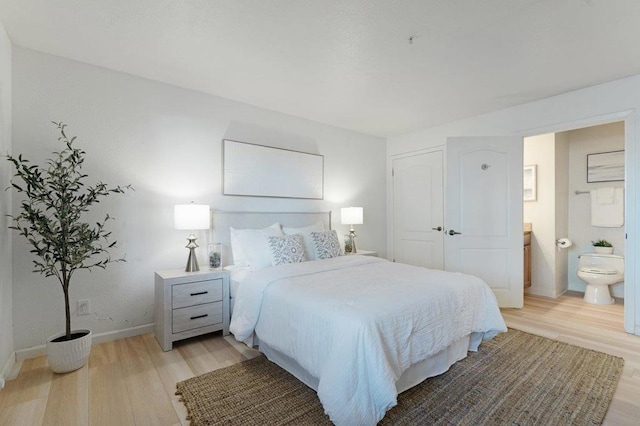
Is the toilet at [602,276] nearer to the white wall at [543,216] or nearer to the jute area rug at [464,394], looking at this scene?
the white wall at [543,216]

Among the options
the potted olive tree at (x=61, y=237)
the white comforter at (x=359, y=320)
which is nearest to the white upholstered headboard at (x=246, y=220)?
the white comforter at (x=359, y=320)

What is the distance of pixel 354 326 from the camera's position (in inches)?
62.7

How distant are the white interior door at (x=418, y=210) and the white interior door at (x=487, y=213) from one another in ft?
1.76

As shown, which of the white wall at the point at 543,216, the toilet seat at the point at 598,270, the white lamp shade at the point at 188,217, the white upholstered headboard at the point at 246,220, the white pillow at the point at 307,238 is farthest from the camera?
the white wall at the point at 543,216

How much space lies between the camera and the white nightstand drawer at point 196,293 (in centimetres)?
260

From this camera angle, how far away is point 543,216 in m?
4.40

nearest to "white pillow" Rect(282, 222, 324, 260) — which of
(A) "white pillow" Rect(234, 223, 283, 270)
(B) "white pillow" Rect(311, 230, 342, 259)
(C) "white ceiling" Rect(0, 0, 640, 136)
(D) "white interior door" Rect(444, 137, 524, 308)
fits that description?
(B) "white pillow" Rect(311, 230, 342, 259)

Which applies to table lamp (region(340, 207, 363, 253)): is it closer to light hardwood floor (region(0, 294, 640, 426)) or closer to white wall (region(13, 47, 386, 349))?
white wall (region(13, 47, 386, 349))

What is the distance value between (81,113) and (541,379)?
419cm

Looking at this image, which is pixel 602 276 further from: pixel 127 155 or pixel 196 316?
pixel 127 155

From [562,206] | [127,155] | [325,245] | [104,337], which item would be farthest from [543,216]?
[104,337]

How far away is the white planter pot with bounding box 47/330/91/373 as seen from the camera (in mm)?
2139

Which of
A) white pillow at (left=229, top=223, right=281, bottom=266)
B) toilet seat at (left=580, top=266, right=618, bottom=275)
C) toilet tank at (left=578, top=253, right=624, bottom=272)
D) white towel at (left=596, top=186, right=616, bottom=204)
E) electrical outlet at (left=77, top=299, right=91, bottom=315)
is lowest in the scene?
electrical outlet at (left=77, top=299, right=91, bottom=315)

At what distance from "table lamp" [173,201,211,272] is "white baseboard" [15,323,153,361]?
2.44 ft
